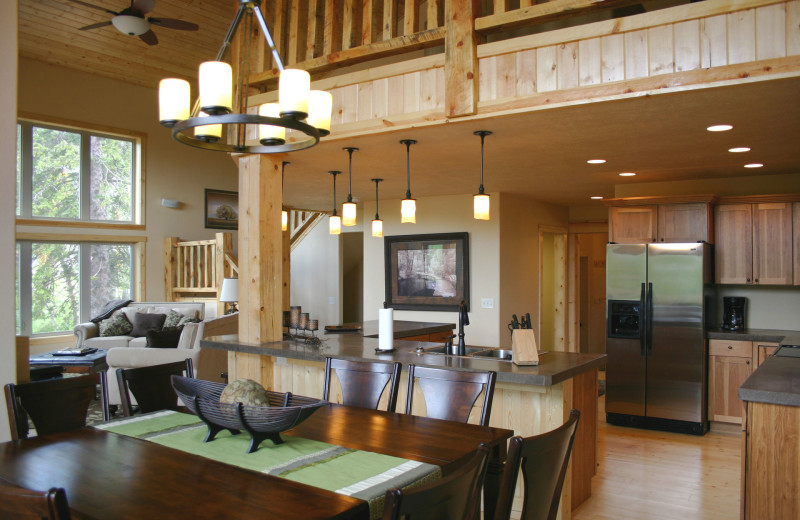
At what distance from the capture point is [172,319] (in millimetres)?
8812

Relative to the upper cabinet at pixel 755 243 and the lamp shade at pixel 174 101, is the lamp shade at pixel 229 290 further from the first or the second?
the lamp shade at pixel 174 101

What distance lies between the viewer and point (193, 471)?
1950 mm

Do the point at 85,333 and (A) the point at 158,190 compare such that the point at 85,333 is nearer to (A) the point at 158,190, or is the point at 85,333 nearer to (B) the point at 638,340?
(A) the point at 158,190

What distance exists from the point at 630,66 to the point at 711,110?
62 cm

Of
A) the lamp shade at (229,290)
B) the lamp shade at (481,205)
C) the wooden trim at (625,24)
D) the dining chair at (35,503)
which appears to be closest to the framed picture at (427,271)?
the lamp shade at (229,290)

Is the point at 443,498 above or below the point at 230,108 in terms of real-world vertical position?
below

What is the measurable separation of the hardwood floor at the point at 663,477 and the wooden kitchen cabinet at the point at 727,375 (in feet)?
0.66

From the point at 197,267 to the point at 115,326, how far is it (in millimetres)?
→ 1871

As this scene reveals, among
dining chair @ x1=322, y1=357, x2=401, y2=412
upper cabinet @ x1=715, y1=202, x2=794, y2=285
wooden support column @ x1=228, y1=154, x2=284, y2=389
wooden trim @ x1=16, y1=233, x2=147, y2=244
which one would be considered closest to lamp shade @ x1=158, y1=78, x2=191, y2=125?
dining chair @ x1=322, y1=357, x2=401, y2=412

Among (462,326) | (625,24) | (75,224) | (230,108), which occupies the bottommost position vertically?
(462,326)

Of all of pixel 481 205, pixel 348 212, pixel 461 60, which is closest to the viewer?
pixel 461 60

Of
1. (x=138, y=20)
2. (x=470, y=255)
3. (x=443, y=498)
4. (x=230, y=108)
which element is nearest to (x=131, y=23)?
(x=138, y=20)

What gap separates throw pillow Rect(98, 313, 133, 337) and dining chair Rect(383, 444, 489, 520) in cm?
835

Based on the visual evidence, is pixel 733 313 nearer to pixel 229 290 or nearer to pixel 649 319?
pixel 649 319
